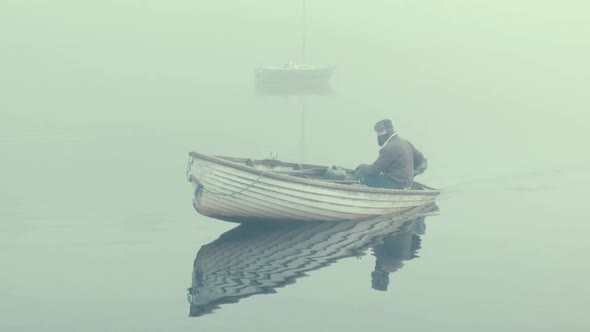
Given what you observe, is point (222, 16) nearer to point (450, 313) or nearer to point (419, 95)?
point (419, 95)

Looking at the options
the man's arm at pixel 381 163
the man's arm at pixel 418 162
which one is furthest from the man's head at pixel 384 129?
the man's arm at pixel 418 162

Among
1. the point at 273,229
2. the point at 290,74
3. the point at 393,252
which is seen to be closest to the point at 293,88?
the point at 290,74

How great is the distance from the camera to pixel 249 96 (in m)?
66.2

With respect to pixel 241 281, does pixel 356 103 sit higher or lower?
higher

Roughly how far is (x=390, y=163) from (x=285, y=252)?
4200 mm

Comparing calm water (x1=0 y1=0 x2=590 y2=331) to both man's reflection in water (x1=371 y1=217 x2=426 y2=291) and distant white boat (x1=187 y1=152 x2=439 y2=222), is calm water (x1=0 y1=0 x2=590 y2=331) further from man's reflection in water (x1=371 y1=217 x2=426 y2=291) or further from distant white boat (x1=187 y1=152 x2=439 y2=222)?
distant white boat (x1=187 y1=152 x2=439 y2=222)

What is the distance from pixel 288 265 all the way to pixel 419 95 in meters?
53.7

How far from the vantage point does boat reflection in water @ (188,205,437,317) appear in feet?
54.4

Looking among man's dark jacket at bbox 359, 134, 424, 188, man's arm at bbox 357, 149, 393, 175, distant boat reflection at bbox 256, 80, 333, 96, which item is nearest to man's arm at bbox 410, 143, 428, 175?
man's dark jacket at bbox 359, 134, 424, 188

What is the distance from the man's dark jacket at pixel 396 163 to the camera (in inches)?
834

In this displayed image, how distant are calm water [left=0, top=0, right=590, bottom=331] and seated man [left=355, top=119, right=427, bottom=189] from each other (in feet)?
4.09

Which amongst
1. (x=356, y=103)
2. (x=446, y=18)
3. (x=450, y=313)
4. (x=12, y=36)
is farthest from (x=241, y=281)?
(x=446, y=18)

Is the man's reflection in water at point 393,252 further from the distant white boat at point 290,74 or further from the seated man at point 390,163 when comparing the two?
the distant white boat at point 290,74

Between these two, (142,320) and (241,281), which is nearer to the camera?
(142,320)
